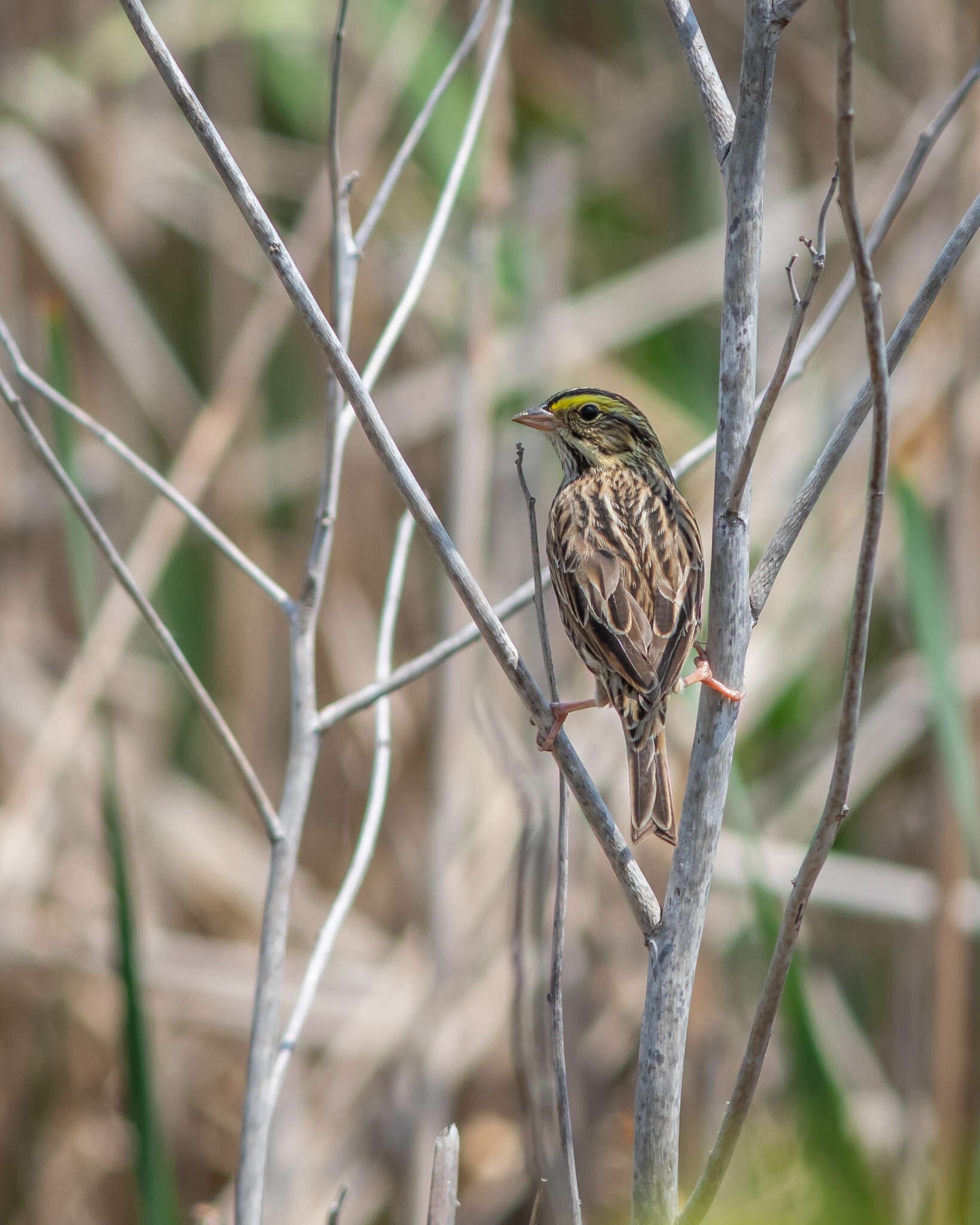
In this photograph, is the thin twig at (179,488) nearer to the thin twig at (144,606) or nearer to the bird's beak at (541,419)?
the bird's beak at (541,419)

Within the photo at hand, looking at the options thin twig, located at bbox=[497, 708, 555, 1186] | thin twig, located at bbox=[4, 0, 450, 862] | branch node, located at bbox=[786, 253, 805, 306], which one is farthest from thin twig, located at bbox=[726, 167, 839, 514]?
thin twig, located at bbox=[4, 0, 450, 862]

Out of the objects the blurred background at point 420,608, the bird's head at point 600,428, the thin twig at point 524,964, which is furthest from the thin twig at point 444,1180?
the blurred background at point 420,608

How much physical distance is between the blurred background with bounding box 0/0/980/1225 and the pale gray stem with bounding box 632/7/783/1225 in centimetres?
185

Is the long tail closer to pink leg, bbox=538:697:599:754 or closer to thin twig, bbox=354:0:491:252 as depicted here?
pink leg, bbox=538:697:599:754

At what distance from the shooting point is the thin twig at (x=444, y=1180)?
4.44 ft

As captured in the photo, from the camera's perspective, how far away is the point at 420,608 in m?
4.28

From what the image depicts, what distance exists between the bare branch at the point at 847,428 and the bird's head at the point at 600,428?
55.3 inches

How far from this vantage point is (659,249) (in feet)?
15.7

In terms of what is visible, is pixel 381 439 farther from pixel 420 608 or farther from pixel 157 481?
pixel 420 608

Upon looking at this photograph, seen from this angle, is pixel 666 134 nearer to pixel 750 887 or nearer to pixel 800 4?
pixel 750 887

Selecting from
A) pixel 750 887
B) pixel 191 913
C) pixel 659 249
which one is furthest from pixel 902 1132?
pixel 659 249

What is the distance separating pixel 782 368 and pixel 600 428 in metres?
1.60

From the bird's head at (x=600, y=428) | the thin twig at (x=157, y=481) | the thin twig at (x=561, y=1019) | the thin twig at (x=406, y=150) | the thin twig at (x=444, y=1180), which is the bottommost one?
the thin twig at (x=444, y=1180)

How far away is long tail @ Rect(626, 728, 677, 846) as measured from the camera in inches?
80.7
